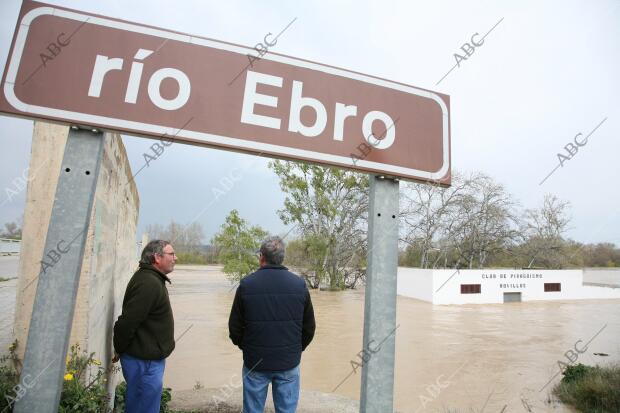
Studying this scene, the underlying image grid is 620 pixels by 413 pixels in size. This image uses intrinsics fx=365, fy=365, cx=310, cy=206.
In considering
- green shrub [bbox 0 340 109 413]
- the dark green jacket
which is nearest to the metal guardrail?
green shrub [bbox 0 340 109 413]

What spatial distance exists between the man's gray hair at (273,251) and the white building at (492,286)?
2273 centimetres

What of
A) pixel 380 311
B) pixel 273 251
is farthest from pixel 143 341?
pixel 380 311

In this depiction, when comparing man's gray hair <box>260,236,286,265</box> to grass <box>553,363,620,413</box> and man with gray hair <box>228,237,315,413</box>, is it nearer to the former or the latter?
man with gray hair <box>228,237,315,413</box>

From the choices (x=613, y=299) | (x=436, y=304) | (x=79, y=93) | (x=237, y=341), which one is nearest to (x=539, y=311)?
(x=436, y=304)

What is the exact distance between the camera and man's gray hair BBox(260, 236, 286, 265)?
2463 millimetres

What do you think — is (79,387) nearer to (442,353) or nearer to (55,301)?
(55,301)

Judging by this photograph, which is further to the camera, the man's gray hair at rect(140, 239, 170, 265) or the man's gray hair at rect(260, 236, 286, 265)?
the man's gray hair at rect(140, 239, 170, 265)

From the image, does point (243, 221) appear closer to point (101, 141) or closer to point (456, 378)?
point (456, 378)

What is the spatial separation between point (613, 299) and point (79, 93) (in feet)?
120

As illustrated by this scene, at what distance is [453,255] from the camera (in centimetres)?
3725

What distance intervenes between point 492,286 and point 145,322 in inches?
1021

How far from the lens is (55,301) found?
1390 millimetres

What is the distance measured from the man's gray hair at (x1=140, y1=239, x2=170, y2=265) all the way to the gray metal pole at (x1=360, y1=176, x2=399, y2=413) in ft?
5.64

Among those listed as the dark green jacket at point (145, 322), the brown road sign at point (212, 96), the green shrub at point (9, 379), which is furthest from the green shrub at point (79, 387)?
the brown road sign at point (212, 96)
